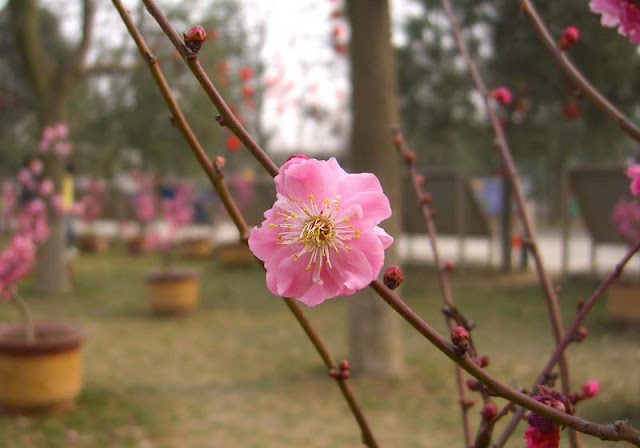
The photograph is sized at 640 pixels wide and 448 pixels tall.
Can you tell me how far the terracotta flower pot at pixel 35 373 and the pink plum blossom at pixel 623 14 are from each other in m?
3.75

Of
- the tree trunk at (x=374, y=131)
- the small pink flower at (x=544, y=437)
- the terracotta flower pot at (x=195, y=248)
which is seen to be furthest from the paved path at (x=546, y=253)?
the small pink flower at (x=544, y=437)

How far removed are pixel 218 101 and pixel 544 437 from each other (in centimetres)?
49

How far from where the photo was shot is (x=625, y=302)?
6.14 meters

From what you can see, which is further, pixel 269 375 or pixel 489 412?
pixel 269 375

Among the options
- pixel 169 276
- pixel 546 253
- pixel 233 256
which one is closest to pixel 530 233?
pixel 169 276

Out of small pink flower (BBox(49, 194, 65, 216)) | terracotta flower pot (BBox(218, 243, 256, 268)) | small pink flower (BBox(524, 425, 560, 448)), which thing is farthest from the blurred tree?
small pink flower (BBox(524, 425, 560, 448))

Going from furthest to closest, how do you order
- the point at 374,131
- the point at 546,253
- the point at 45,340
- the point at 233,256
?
1. the point at 546,253
2. the point at 233,256
3. the point at 374,131
4. the point at 45,340

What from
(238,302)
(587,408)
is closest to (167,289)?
(238,302)

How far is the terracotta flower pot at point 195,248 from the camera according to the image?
44.4ft

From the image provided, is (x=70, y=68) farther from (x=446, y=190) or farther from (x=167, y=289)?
(x=446, y=190)

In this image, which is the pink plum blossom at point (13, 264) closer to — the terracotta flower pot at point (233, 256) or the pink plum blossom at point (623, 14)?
the pink plum blossom at point (623, 14)

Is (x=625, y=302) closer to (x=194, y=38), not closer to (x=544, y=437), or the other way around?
(x=544, y=437)

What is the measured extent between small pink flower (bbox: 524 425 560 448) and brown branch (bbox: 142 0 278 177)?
1.29 feet

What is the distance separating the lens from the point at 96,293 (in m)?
8.96
